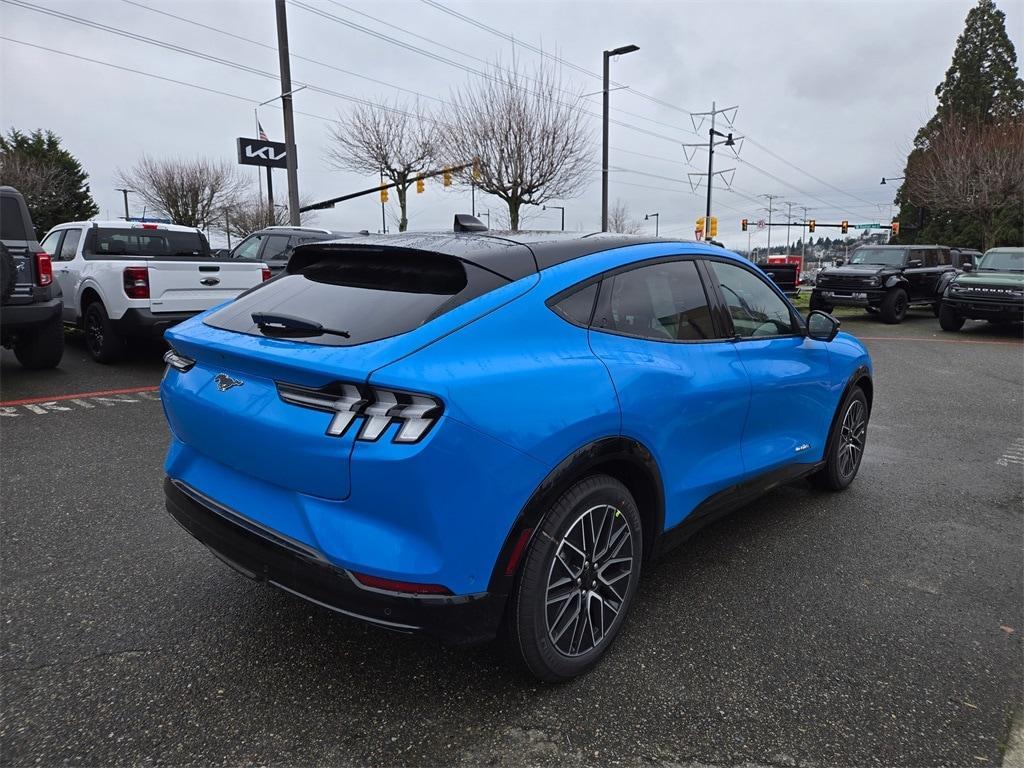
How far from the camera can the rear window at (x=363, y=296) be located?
7.28 feet

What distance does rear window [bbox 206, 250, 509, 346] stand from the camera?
222cm

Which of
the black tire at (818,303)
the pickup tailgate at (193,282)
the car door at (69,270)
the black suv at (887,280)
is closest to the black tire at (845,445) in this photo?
the pickup tailgate at (193,282)

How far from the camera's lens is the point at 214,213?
48.2 metres

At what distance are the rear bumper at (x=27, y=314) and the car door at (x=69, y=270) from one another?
1435 mm

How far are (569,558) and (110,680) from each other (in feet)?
5.45

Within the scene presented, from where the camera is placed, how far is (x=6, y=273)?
6758 millimetres

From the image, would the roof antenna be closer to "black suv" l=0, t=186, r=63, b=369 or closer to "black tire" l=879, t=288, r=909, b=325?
"black suv" l=0, t=186, r=63, b=369

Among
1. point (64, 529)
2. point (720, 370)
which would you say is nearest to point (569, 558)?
point (720, 370)

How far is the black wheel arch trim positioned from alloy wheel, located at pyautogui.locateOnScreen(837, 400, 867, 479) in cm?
235

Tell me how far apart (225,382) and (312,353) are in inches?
17.7

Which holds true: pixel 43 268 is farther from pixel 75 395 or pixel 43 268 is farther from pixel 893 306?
pixel 893 306

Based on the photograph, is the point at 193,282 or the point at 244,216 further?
the point at 244,216

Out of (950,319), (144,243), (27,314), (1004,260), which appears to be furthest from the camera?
(1004,260)

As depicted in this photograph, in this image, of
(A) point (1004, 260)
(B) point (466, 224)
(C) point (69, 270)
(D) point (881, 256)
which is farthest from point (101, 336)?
(A) point (1004, 260)
